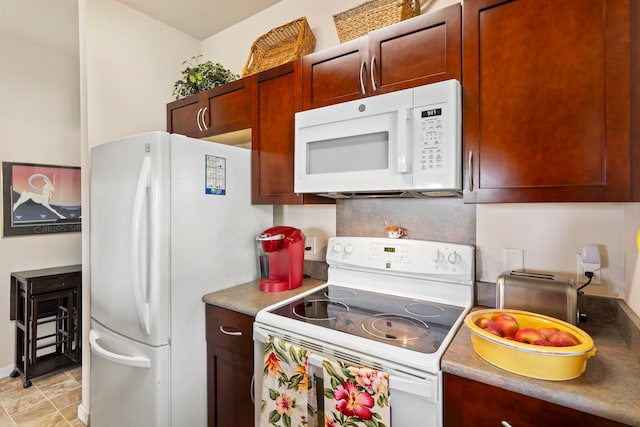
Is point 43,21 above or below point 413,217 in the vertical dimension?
above

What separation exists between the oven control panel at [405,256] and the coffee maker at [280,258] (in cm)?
19

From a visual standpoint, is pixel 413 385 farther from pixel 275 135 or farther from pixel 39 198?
pixel 39 198

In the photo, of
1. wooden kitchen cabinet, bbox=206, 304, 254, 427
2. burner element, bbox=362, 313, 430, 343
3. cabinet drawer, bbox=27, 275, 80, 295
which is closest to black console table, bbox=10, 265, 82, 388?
cabinet drawer, bbox=27, 275, 80, 295

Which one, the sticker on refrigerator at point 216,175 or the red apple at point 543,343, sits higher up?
the sticker on refrigerator at point 216,175

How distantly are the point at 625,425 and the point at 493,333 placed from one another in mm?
319

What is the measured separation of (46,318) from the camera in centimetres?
283

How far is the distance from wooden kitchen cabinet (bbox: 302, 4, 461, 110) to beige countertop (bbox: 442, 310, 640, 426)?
1.04 m

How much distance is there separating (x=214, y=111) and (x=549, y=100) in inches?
70.5

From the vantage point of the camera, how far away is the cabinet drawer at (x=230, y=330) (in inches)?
55.7

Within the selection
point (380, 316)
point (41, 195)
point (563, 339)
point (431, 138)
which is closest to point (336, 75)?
point (431, 138)

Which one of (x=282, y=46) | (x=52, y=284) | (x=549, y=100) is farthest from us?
(x=52, y=284)

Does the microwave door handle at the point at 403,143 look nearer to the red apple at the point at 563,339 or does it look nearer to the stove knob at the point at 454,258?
the stove knob at the point at 454,258

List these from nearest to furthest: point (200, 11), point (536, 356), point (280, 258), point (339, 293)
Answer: point (536, 356), point (339, 293), point (280, 258), point (200, 11)

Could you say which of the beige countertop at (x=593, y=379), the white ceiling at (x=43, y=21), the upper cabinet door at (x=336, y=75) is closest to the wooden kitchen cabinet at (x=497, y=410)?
the beige countertop at (x=593, y=379)
